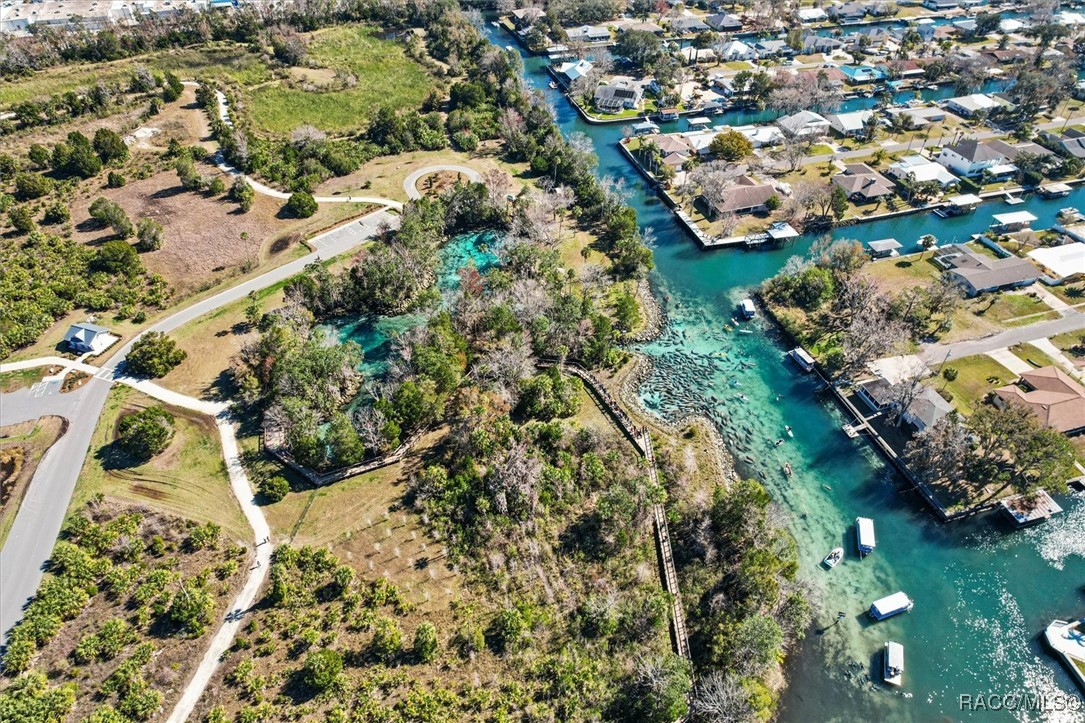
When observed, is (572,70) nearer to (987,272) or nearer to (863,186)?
(863,186)

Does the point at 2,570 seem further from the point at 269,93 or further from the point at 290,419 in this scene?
the point at 269,93

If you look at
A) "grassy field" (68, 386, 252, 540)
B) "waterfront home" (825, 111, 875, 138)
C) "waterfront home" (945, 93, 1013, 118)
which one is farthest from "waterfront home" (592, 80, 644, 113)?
"grassy field" (68, 386, 252, 540)

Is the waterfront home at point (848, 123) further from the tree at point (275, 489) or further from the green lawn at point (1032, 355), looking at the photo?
the tree at point (275, 489)

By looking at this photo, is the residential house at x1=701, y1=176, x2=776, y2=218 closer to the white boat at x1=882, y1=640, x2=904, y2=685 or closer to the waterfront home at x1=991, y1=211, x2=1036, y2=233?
the waterfront home at x1=991, y1=211, x2=1036, y2=233

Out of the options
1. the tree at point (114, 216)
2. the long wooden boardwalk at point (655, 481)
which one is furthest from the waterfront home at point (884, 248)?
the tree at point (114, 216)

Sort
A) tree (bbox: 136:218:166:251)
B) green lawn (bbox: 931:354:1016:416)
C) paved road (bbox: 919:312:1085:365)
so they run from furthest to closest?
tree (bbox: 136:218:166:251), paved road (bbox: 919:312:1085:365), green lawn (bbox: 931:354:1016:416)

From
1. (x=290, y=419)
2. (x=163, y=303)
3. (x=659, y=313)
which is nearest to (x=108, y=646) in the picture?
(x=290, y=419)
